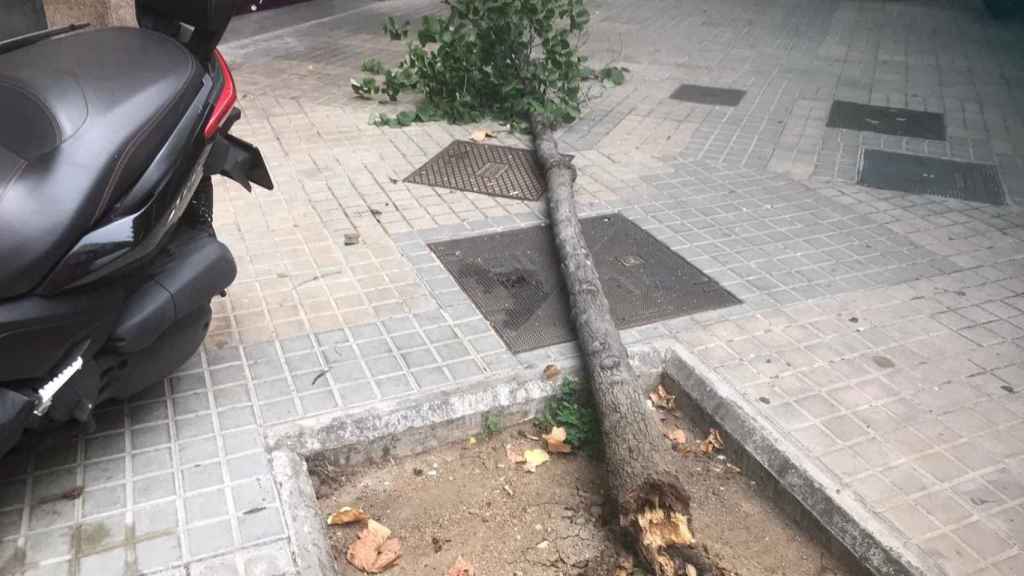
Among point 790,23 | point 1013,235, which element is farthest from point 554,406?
point 790,23

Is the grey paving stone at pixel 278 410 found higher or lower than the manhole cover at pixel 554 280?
higher

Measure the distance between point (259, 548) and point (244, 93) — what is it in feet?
17.0

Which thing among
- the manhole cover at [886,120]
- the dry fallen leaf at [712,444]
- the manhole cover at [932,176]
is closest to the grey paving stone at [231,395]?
the dry fallen leaf at [712,444]

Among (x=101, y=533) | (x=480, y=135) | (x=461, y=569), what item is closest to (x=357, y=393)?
(x=461, y=569)

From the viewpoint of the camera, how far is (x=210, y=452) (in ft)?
9.52

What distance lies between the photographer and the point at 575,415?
330 centimetres

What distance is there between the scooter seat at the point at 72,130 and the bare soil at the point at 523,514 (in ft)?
3.94

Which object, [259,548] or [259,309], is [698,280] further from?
[259,548]

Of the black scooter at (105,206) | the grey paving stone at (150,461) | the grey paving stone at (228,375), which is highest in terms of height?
the black scooter at (105,206)

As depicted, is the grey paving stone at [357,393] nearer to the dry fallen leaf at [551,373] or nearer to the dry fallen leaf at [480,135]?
the dry fallen leaf at [551,373]

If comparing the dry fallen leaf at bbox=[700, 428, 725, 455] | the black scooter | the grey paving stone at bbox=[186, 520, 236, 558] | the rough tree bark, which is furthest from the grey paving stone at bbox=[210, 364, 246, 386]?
the dry fallen leaf at bbox=[700, 428, 725, 455]

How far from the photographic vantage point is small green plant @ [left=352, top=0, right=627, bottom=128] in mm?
6258

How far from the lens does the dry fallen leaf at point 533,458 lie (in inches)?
123

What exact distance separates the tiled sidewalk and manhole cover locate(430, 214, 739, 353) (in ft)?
0.35
